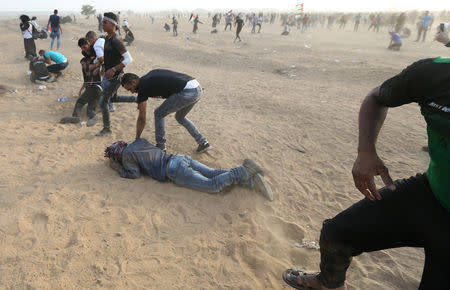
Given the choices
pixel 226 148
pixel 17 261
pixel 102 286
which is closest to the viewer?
pixel 102 286

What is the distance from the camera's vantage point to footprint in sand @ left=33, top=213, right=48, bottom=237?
2.65 metres

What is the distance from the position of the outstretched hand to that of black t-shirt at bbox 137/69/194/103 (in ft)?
8.70

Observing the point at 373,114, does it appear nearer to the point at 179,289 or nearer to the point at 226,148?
the point at 179,289

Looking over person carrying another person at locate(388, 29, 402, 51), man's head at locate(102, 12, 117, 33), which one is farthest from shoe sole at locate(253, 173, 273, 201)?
→ person carrying another person at locate(388, 29, 402, 51)

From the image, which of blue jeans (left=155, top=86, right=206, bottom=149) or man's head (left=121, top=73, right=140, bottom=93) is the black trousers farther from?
man's head (left=121, top=73, right=140, bottom=93)

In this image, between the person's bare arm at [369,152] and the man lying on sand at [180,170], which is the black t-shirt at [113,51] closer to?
the man lying on sand at [180,170]

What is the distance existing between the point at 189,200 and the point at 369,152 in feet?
6.87

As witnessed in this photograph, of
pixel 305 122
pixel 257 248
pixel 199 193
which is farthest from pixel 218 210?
pixel 305 122

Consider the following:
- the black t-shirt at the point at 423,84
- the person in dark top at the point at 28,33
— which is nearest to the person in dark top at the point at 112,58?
the black t-shirt at the point at 423,84

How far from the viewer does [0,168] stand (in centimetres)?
367

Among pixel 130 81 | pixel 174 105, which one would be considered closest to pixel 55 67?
pixel 130 81

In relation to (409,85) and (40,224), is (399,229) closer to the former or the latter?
(409,85)

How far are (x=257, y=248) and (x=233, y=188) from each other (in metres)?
0.91

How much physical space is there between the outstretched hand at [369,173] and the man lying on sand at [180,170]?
1742 millimetres
